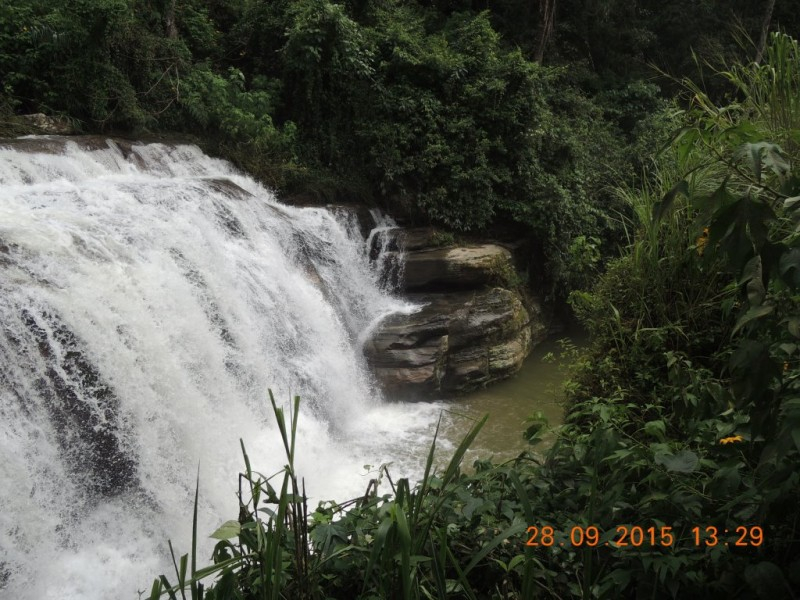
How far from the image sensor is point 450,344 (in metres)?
7.25

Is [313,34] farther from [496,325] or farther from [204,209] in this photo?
[496,325]

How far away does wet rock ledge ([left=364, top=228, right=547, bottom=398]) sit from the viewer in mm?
6945

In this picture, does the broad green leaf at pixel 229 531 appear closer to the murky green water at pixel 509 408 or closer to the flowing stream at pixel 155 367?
the flowing stream at pixel 155 367

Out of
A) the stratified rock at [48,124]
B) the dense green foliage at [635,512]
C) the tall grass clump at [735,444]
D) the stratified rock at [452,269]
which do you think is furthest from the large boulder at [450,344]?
the stratified rock at [48,124]

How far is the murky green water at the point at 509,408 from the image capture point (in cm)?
566

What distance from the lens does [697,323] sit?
3156 mm

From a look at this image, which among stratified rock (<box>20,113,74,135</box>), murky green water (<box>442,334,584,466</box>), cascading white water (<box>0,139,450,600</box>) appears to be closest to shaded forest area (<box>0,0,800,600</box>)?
stratified rock (<box>20,113,74,135</box>)

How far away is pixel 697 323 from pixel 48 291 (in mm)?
4428

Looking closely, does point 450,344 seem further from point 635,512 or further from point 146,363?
point 635,512

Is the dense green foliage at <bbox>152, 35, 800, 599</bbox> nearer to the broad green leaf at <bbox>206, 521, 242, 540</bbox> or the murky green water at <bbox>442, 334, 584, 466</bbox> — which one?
the broad green leaf at <bbox>206, 521, 242, 540</bbox>

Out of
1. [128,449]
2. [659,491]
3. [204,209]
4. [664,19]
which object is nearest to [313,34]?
[204,209]

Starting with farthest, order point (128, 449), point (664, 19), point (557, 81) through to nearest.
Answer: point (664, 19) → point (557, 81) → point (128, 449)

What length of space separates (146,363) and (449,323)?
3.87 metres
